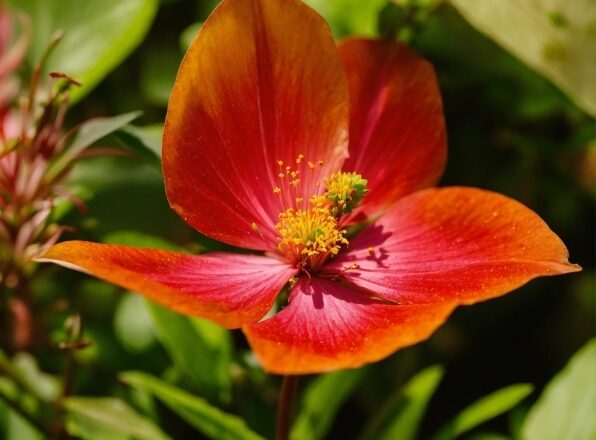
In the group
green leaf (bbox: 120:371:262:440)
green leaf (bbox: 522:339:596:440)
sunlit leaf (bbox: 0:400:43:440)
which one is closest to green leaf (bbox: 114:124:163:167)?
green leaf (bbox: 120:371:262:440)

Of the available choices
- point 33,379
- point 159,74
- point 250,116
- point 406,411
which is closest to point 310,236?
point 250,116

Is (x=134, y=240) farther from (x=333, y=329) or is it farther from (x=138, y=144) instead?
(x=333, y=329)

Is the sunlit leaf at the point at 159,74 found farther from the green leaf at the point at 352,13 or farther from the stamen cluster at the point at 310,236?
the stamen cluster at the point at 310,236

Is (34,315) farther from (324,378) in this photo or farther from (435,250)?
(435,250)

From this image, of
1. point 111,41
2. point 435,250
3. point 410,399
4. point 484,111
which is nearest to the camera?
point 435,250

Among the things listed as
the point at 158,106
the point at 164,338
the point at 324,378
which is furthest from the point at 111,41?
the point at 324,378
